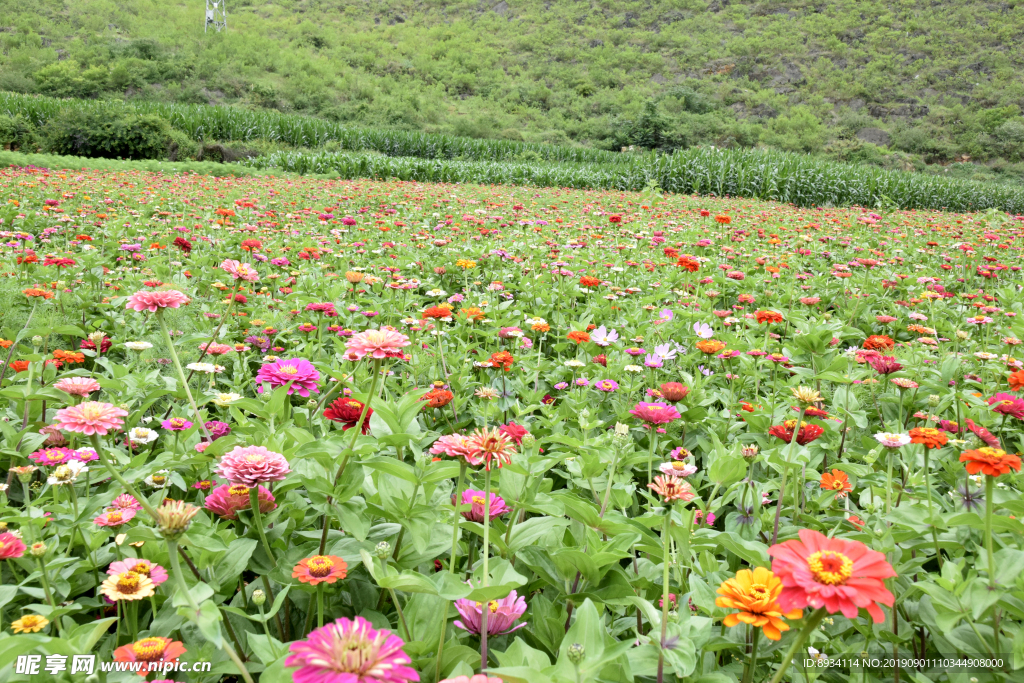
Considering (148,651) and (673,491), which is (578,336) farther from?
(148,651)

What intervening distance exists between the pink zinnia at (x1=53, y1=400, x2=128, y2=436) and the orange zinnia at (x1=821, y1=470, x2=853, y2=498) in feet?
4.93

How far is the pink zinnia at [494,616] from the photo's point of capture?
3.22 feet

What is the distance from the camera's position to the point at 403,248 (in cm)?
425

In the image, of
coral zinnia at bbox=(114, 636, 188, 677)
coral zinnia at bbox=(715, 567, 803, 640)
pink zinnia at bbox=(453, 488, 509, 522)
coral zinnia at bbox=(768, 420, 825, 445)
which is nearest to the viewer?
coral zinnia at bbox=(715, 567, 803, 640)

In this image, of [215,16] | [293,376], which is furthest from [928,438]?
[215,16]

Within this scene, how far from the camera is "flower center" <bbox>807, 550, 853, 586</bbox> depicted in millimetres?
593

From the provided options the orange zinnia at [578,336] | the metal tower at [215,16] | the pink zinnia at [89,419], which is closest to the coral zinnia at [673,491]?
the pink zinnia at [89,419]

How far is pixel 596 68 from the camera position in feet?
138

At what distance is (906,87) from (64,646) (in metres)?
49.6

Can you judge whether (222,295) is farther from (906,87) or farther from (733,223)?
(906,87)

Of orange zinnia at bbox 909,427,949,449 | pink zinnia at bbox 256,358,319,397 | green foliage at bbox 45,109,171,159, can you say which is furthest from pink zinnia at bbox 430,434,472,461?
green foliage at bbox 45,109,171,159

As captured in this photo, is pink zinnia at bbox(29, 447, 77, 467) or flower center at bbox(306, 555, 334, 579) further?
pink zinnia at bbox(29, 447, 77, 467)

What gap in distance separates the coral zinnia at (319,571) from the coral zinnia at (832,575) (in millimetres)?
601

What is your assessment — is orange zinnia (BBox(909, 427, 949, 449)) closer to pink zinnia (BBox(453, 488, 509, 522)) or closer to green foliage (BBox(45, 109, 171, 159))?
pink zinnia (BBox(453, 488, 509, 522))
